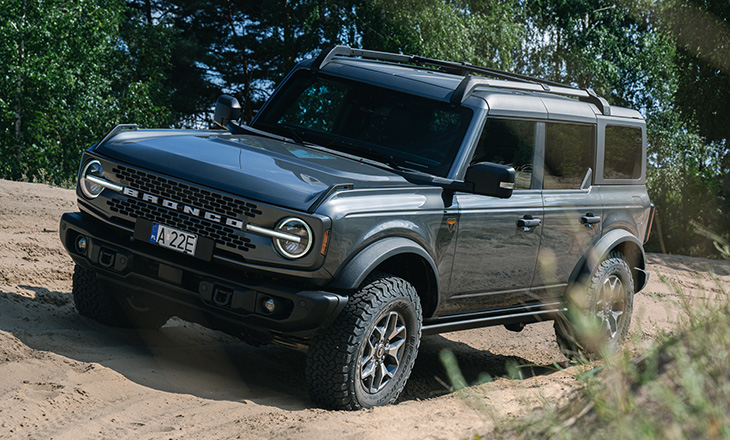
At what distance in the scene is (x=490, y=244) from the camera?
18.4 feet

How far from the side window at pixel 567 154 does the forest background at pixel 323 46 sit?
9.11m

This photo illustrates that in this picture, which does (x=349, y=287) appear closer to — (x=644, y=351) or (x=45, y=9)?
(x=644, y=351)

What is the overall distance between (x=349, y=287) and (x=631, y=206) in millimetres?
3599

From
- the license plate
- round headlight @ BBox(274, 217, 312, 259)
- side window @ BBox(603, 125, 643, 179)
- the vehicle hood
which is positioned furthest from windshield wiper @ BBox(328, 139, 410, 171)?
side window @ BBox(603, 125, 643, 179)

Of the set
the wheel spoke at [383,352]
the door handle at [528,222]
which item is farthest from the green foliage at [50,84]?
the wheel spoke at [383,352]

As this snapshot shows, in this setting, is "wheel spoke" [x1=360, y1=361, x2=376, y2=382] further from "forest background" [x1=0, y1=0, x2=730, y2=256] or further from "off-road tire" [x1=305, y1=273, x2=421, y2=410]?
"forest background" [x1=0, y1=0, x2=730, y2=256]

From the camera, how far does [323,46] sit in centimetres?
2762

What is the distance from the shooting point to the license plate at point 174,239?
465 cm

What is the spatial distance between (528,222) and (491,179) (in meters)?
0.90

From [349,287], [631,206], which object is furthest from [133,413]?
[631,206]

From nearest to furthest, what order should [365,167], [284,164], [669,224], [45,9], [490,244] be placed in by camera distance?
[284,164], [365,167], [490,244], [669,224], [45,9]

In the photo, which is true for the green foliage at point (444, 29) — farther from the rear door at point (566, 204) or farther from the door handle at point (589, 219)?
the door handle at point (589, 219)

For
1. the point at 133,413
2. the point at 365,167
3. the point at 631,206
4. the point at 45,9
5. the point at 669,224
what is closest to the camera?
the point at 133,413

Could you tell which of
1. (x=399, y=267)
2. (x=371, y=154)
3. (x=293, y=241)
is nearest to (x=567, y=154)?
(x=371, y=154)
